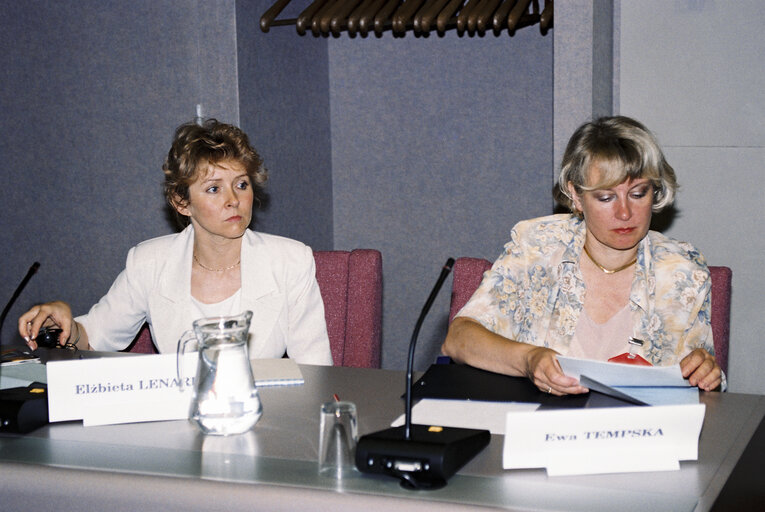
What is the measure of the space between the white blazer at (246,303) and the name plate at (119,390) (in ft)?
2.27

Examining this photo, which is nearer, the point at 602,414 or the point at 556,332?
the point at 602,414

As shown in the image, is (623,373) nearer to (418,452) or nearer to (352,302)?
(418,452)

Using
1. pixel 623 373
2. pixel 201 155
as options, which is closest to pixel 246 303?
pixel 201 155

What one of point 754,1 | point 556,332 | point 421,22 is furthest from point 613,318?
point 421,22

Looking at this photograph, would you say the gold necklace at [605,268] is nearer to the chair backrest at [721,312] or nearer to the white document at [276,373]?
the chair backrest at [721,312]

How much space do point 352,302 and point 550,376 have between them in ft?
3.02

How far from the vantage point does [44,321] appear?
2.27m

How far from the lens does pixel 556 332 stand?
228 centimetres

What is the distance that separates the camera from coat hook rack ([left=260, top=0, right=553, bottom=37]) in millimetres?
3402

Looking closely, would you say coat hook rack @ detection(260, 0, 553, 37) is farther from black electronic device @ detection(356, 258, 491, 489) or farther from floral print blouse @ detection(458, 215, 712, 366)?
black electronic device @ detection(356, 258, 491, 489)

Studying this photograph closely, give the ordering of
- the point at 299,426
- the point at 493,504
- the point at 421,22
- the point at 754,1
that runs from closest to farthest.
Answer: the point at 493,504
the point at 299,426
the point at 754,1
the point at 421,22

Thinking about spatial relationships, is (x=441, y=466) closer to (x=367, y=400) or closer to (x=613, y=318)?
(x=367, y=400)

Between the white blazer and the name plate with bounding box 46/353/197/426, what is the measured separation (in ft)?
2.27

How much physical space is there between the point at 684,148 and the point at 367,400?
1.75m
